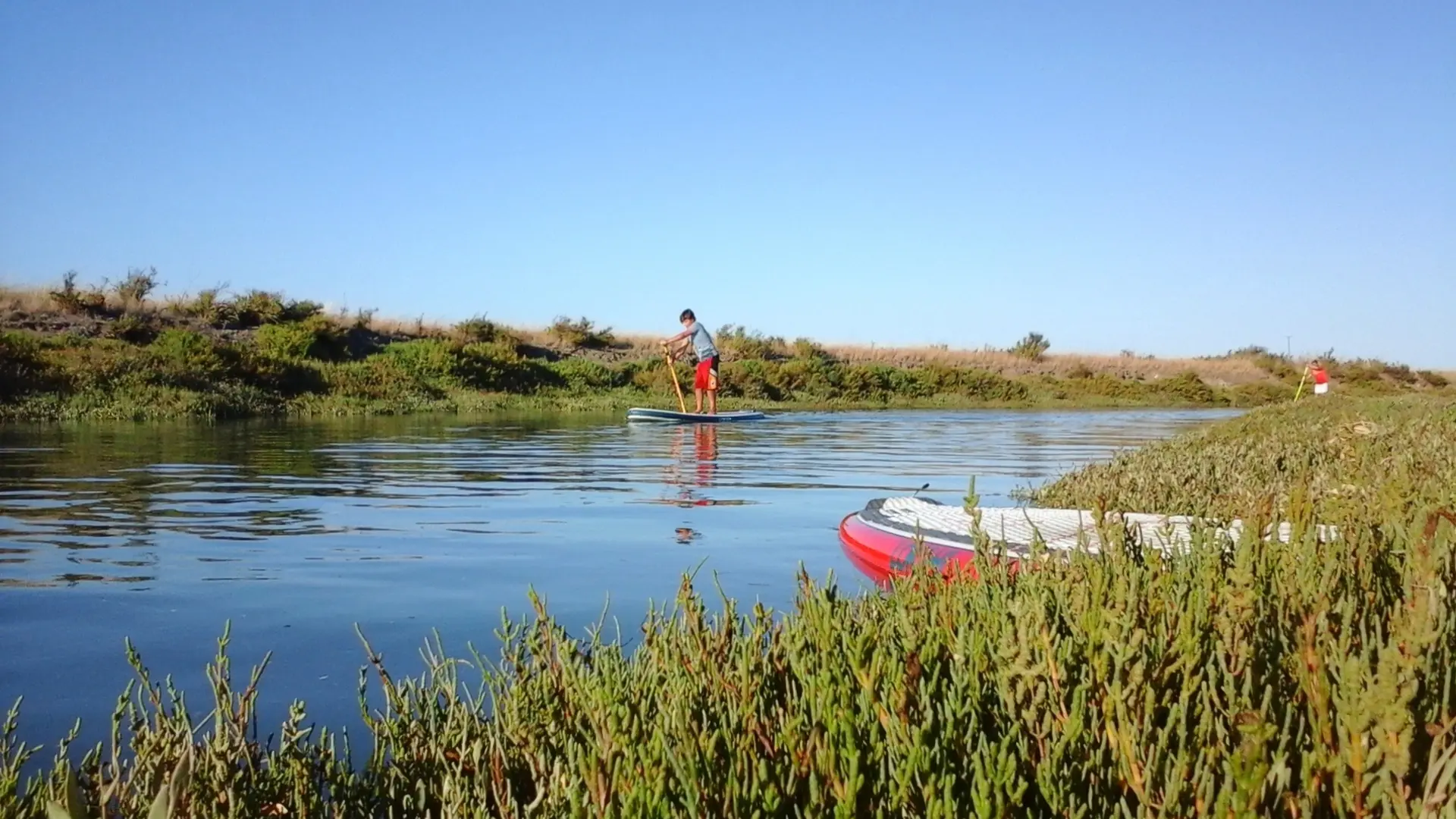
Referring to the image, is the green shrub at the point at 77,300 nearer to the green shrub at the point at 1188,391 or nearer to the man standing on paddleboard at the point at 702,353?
the man standing on paddleboard at the point at 702,353

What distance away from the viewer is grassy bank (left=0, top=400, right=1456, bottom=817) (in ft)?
7.73

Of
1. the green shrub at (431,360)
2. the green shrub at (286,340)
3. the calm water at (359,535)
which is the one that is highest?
A: the green shrub at (286,340)

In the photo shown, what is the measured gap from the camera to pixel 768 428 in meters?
26.1

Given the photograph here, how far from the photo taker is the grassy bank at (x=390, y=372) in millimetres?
27016

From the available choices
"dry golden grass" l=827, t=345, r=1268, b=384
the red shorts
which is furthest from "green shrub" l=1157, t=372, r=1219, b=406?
the red shorts

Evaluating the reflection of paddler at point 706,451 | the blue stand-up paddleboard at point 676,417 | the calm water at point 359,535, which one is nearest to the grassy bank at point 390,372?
the calm water at point 359,535

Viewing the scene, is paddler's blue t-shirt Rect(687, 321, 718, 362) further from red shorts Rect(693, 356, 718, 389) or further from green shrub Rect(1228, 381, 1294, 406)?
green shrub Rect(1228, 381, 1294, 406)

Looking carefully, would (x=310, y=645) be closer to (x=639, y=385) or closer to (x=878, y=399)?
(x=639, y=385)

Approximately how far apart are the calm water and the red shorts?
599 cm

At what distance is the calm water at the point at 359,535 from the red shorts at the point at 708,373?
599 centimetres

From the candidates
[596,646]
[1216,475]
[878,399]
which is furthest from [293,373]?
[596,646]

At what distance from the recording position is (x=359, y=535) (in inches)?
381


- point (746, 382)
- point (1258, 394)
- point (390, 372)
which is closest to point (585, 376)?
A: point (746, 382)

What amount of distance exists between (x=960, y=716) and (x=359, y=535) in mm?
7753
